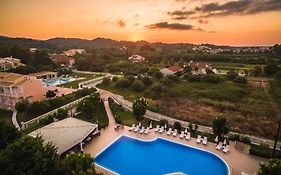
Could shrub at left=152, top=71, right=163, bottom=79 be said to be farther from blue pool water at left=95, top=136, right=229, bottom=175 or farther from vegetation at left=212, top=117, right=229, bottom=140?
vegetation at left=212, top=117, right=229, bottom=140

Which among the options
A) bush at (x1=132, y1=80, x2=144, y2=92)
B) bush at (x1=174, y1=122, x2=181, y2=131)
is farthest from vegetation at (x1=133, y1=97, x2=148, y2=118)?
bush at (x1=132, y1=80, x2=144, y2=92)

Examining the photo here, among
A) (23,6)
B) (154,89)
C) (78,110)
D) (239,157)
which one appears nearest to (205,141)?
(239,157)

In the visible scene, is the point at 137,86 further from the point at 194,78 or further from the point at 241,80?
the point at 241,80

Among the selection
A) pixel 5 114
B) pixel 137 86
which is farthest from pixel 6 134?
pixel 137 86

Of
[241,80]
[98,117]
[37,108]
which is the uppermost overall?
[241,80]

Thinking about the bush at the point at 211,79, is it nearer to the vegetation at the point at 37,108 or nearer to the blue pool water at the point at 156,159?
the blue pool water at the point at 156,159

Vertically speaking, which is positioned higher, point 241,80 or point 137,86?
point 241,80

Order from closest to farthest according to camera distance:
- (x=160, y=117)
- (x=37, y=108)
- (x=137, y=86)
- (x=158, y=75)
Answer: (x=37, y=108) < (x=160, y=117) < (x=137, y=86) < (x=158, y=75)
